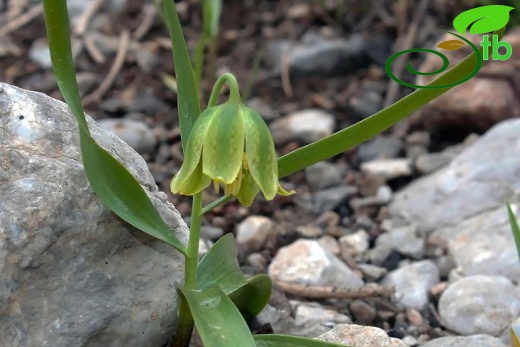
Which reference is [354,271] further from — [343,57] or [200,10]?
[200,10]

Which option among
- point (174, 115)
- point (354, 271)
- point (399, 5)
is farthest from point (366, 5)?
point (354, 271)

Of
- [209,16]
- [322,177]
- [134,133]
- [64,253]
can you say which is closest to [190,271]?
[64,253]

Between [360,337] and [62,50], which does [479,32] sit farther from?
[62,50]

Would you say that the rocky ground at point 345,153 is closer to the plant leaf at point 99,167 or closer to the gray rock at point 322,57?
the gray rock at point 322,57

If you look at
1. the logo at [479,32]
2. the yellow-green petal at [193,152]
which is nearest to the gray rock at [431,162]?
the logo at [479,32]

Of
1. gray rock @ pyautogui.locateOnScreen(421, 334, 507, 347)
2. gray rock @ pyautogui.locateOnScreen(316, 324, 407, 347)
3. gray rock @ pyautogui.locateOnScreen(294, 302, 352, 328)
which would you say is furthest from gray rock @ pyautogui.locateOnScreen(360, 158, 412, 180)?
gray rock @ pyautogui.locateOnScreen(316, 324, 407, 347)

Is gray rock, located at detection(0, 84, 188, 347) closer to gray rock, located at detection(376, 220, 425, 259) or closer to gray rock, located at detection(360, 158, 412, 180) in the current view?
gray rock, located at detection(376, 220, 425, 259)
